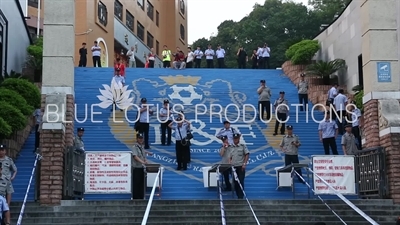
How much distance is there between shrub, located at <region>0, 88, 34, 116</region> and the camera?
844 inches

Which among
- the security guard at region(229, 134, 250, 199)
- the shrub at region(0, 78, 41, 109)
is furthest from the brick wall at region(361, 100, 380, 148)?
the shrub at region(0, 78, 41, 109)

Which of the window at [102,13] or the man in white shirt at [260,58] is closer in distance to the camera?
the man in white shirt at [260,58]

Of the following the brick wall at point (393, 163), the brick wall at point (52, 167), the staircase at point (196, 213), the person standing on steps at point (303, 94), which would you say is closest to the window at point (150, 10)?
the person standing on steps at point (303, 94)

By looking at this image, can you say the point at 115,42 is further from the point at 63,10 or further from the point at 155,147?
the point at 63,10

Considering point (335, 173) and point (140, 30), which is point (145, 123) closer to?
point (335, 173)

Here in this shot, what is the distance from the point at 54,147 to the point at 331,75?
1685 centimetres

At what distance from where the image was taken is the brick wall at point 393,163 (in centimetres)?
1709

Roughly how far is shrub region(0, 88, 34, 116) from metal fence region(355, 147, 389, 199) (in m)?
9.43

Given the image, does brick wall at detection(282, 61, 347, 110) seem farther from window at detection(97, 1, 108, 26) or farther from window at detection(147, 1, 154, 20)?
window at detection(147, 1, 154, 20)

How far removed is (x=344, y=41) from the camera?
3039 cm

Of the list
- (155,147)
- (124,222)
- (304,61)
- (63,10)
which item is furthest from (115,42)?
(124,222)

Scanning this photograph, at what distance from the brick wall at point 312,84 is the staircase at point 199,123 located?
1.12 ft

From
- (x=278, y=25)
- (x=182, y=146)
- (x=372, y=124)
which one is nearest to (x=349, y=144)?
(x=372, y=124)

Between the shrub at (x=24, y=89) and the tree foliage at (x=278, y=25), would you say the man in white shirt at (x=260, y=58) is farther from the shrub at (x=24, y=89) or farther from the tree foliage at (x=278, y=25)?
the tree foliage at (x=278, y=25)
